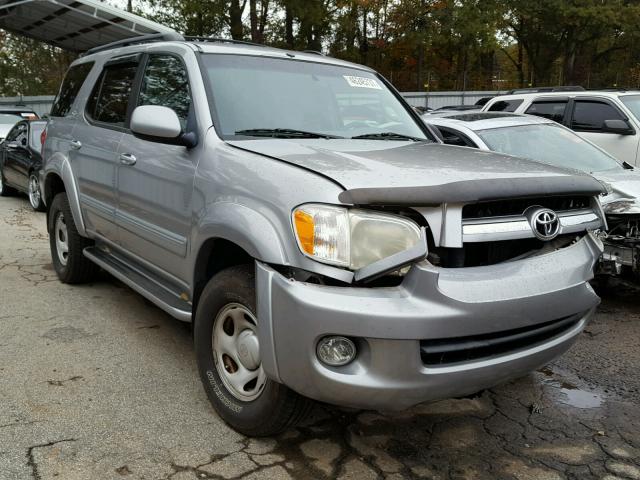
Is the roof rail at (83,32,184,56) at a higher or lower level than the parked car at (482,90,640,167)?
higher

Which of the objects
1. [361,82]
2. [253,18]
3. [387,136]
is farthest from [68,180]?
[253,18]

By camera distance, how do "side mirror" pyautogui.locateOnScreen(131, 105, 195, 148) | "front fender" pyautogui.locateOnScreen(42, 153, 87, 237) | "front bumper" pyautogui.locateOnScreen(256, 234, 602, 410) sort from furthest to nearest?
1. "front fender" pyautogui.locateOnScreen(42, 153, 87, 237)
2. "side mirror" pyautogui.locateOnScreen(131, 105, 195, 148)
3. "front bumper" pyautogui.locateOnScreen(256, 234, 602, 410)

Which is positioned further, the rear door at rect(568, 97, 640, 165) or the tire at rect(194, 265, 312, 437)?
the rear door at rect(568, 97, 640, 165)

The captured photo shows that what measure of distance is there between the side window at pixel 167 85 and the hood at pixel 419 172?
0.66m

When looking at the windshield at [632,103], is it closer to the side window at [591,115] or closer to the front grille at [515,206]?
the side window at [591,115]

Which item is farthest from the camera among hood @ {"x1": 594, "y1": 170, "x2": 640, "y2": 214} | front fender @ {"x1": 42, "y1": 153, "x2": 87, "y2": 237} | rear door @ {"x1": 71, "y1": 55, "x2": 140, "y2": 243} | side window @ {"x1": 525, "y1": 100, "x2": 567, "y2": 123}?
side window @ {"x1": 525, "y1": 100, "x2": 567, "y2": 123}

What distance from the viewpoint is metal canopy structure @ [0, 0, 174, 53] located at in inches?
634

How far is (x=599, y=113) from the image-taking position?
8.41 metres

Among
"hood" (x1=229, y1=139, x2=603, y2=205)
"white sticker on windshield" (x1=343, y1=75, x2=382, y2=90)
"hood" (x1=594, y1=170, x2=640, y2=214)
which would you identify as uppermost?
"white sticker on windshield" (x1=343, y1=75, x2=382, y2=90)

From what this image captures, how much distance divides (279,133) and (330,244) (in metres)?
1.19

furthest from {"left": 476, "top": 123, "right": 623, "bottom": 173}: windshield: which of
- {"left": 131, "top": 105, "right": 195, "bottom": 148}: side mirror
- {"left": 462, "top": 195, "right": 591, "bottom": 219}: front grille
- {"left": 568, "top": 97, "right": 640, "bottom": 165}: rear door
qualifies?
{"left": 131, "top": 105, "right": 195, "bottom": 148}: side mirror

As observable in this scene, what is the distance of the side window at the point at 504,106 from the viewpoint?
9078 mm

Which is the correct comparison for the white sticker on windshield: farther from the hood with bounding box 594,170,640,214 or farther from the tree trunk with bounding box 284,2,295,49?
the tree trunk with bounding box 284,2,295,49

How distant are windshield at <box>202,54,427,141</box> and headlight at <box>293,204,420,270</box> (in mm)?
1084
